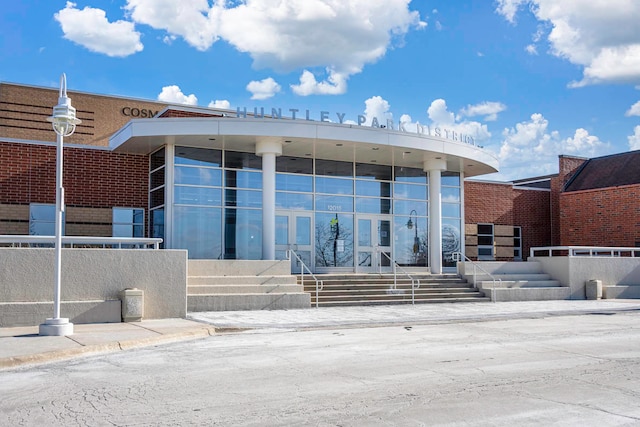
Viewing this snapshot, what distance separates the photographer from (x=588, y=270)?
2439cm

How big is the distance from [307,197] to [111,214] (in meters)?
6.87

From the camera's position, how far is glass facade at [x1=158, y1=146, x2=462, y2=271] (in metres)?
22.0

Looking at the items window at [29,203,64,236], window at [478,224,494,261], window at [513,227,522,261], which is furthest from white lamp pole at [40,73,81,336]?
window at [513,227,522,261]

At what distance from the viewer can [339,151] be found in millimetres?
23516

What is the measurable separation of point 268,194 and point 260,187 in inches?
68.2

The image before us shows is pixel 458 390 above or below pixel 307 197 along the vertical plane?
below

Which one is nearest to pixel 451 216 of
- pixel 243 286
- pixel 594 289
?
pixel 594 289

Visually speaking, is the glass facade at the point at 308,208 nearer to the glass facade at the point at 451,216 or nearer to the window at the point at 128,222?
the glass facade at the point at 451,216

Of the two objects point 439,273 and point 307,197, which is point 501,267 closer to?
point 439,273

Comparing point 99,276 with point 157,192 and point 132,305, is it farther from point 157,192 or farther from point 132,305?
point 157,192

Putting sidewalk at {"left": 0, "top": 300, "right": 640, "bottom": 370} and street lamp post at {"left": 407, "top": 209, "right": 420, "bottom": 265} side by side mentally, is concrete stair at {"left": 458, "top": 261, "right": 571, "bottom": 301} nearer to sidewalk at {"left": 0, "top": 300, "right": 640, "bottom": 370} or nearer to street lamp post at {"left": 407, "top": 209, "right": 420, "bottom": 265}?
sidewalk at {"left": 0, "top": 300, "right": 640, "bottom": 370}

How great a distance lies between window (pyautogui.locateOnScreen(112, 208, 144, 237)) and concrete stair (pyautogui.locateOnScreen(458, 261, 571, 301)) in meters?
11.6

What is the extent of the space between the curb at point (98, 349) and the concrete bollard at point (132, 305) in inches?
89.1

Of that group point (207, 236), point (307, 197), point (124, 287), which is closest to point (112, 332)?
point (124, 287)
